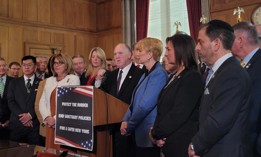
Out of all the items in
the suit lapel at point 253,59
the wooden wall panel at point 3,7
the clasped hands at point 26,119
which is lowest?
the clasped hands at point 26,119

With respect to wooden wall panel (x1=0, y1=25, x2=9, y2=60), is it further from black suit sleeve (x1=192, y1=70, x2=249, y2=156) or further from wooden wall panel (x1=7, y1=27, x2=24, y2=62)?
black suit sleeve (x1=192, y1=70, x2=249, y2=156)

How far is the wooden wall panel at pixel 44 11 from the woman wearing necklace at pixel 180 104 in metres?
6.29

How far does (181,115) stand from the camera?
5.71 ft

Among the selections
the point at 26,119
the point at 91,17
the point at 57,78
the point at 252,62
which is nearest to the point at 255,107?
the point at 252,62

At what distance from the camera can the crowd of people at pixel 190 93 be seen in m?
1.47

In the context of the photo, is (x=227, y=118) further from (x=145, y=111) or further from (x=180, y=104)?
(x=145, y=111)

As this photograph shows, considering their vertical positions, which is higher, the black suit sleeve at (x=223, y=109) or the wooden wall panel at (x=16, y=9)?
the wooden wall panel at (x=16, y=9)

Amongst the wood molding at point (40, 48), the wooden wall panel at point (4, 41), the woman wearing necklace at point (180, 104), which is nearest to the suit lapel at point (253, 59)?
the woman wearing necklace at point (180, 104)

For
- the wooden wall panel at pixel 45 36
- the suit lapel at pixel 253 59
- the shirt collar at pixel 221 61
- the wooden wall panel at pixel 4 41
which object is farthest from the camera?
the wooden wall panel at pixel 45 36

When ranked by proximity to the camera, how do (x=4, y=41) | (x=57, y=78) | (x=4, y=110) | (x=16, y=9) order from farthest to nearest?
(x=16, y=9) → (x=4, y=41) → (x=4, y=110) → (x=57, y=78)

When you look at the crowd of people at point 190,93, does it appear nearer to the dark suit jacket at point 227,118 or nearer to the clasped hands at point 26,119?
the dark suit jacket at point 227,118

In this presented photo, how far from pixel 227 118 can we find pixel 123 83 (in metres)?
1.42

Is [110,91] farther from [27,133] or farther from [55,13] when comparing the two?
[55,13]

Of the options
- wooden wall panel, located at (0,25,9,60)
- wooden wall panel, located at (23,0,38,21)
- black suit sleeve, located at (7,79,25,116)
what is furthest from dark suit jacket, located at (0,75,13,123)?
wooden wall panel, located at (23,0,38,21)
